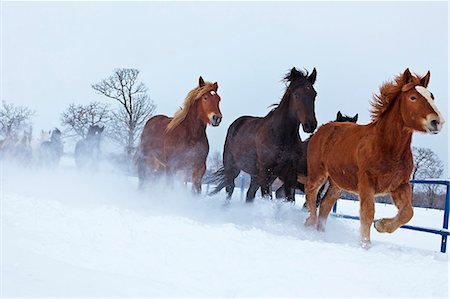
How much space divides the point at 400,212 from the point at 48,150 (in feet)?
59.9

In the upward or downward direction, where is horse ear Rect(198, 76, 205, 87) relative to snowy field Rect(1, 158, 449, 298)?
upward

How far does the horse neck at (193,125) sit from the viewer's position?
883 centimetres

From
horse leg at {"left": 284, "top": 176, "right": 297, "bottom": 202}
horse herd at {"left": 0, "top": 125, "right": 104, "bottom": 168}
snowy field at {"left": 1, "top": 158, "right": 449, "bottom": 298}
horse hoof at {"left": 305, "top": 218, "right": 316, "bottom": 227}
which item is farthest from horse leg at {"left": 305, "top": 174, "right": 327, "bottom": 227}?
horse herd at {"left": 0, "top": 125, "right": 104, "bottom": 168}

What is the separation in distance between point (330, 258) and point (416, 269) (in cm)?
69

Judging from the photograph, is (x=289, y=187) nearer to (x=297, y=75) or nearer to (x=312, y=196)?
(x=312, y=196)

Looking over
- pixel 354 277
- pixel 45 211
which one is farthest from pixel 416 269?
pixel 45 211

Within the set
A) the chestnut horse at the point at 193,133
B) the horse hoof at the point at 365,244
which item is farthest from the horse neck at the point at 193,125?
the horse hoof at the point at 365,244

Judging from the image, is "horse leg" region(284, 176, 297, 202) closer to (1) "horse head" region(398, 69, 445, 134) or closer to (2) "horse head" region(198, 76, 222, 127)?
(2) "horse head" region(198, 76, 222, 127)

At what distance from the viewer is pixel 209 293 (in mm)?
3176

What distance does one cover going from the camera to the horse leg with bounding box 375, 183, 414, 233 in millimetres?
5073

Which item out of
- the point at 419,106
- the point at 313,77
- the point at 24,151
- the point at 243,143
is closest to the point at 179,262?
the point at 419,106

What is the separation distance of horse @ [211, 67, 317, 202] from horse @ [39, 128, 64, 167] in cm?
1319

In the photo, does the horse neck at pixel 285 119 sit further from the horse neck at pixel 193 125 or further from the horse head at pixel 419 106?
the horse head at pixel 419 106

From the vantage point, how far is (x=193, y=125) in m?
8.88
